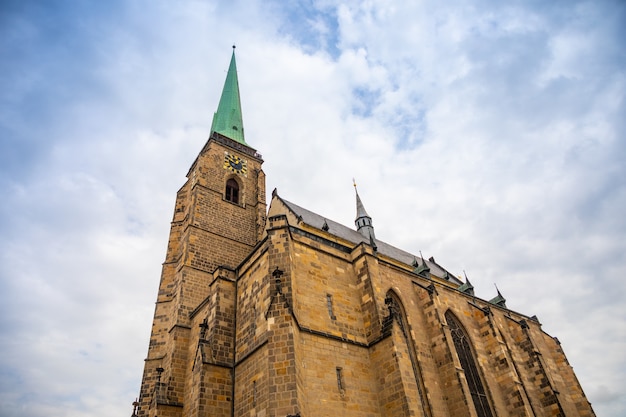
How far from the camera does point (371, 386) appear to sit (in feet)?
41.3

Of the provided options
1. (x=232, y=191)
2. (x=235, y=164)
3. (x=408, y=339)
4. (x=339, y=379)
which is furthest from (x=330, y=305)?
(x=235, y=164)

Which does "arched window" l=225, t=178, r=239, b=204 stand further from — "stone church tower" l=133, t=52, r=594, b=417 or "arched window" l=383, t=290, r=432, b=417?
"arched window" l=383, t=290, r=432, b=417

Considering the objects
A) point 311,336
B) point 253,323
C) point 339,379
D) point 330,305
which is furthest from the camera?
point 330,305

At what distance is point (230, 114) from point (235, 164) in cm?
659

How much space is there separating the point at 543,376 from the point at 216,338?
1645 cm

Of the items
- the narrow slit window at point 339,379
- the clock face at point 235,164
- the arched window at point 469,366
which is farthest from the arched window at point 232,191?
the narrow slit window at point 339,379

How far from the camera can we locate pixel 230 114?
30672 mm

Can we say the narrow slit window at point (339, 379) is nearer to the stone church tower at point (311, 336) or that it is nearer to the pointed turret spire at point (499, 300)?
the stone church tower at point (311, 336)

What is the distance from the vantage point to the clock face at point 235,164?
25609 millimetres

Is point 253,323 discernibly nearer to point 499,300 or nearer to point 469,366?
point 469,366

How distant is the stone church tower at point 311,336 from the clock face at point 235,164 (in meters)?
1.95

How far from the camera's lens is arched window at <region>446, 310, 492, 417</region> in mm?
16281

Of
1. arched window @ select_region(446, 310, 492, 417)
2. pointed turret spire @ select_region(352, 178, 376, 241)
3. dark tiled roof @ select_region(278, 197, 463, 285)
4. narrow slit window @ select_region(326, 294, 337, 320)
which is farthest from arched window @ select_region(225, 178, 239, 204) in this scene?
arched window @ select_region(446, 310, 492, 417)

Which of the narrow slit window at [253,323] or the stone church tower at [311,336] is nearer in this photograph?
the stone church tower at [311,336]
